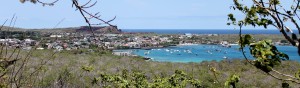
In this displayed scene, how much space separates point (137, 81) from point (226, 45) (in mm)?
102549

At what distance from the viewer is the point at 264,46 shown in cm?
238

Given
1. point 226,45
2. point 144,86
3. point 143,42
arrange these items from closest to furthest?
point 144,86 → point 143,42 → point 226,45

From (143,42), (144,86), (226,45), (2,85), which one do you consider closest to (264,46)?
(2,85)

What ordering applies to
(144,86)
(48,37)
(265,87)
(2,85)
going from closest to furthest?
(2,85), (48,37), (144,86), (265,87)

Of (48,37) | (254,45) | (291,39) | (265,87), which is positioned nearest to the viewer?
(291,39)

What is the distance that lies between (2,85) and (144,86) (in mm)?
8818

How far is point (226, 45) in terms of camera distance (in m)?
113

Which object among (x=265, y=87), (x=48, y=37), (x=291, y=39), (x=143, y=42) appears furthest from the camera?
(x=143, y=42)

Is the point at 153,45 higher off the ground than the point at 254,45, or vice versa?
the point at 254,45

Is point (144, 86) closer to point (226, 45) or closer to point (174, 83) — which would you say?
point (174, 83)

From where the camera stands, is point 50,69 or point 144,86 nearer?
Result: point 144,86

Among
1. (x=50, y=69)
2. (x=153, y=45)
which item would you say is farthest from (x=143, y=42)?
(x=50, y=69)

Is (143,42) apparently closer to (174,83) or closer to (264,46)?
(174,83)

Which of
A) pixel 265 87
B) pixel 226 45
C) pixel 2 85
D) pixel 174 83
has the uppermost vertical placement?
pixel 2 85
